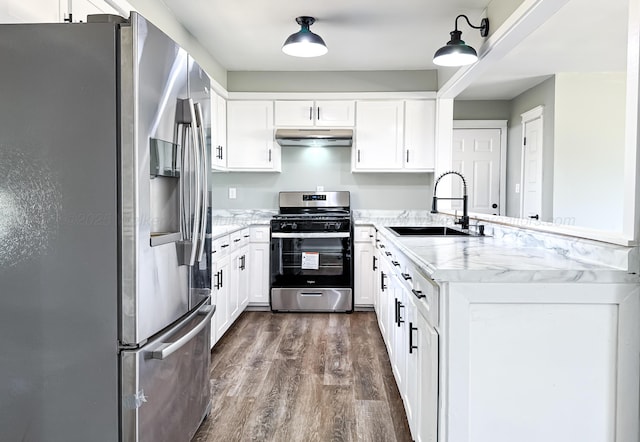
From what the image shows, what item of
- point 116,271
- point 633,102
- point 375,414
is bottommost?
point 375,414

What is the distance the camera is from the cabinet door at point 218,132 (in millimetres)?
4113

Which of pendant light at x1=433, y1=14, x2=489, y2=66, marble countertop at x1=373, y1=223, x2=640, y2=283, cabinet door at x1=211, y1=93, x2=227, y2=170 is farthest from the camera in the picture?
cabinet door at x1=211, y1=93, x2=227, y2=170

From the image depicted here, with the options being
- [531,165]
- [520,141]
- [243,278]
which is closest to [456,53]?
[243,278]

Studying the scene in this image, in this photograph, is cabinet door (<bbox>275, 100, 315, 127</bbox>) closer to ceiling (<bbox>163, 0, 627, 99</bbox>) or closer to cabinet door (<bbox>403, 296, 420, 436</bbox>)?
ceiling (<bbox>163, 0, 627, 99</bbox>)

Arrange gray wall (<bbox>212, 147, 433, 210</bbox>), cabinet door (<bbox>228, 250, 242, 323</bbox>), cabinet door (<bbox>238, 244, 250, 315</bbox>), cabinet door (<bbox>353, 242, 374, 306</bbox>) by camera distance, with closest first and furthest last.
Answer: cabinet door (<bbox>228, 250, 242, 323</bbox>)
cabinet door (<bbox>238, 244, 250, 315</bbox>)
cabinet door (<bbox>353, 242, 374, 306</bbox>)
gray wall (<bbox>212, 147, 433, 210</bbox>)

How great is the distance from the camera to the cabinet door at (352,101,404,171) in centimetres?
447

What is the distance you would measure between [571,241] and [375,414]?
4.18 ft

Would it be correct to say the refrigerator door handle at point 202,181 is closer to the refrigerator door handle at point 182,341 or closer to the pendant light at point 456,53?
the refrigerator door handle at point 182,341

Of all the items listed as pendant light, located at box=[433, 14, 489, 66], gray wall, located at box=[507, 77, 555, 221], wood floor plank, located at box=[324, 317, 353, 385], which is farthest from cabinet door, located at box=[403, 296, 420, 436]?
gray wall, located at box=[507, 77, 555, 221]

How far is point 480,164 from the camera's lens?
586cm

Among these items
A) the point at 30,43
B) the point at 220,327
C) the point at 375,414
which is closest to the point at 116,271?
the point at 30,43

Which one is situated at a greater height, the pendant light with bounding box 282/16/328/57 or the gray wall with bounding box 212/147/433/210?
the pendant light with bounding box 282/16/328/57

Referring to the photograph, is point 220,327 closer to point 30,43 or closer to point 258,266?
point 258,266

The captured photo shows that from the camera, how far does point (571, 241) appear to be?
1.67m
